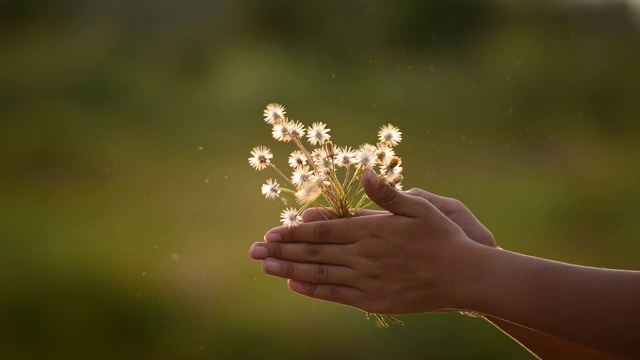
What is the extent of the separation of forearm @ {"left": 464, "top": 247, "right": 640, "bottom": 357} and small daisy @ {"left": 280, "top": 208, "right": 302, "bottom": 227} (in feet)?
1.55

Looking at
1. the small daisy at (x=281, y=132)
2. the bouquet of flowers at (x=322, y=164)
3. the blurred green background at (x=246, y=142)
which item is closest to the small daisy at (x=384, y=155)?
the bouquet of flowers at (x=322, y=164)

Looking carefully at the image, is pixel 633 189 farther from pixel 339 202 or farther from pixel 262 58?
pixel 339 202

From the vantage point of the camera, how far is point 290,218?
215 centimetres

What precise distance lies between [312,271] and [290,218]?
0.15 m

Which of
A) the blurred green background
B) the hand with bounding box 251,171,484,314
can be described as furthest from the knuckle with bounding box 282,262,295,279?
the blurred green background

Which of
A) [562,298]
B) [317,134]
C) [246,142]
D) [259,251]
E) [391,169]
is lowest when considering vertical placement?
[562,298]

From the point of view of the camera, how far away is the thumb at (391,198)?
1.98m

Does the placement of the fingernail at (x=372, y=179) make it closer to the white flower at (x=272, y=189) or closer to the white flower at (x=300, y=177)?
the white flower at (x=300, y=177)

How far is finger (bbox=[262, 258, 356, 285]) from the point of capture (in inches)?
83.2

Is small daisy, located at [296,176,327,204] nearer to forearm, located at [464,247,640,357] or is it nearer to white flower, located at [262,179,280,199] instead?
white flower, located at [262,179,280,199]

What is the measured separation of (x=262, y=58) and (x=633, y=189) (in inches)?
210

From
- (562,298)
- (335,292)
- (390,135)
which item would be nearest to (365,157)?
(390,135)

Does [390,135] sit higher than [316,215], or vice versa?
[390,135]

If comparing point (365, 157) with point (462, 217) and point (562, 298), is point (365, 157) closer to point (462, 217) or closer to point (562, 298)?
point (462, 217)
